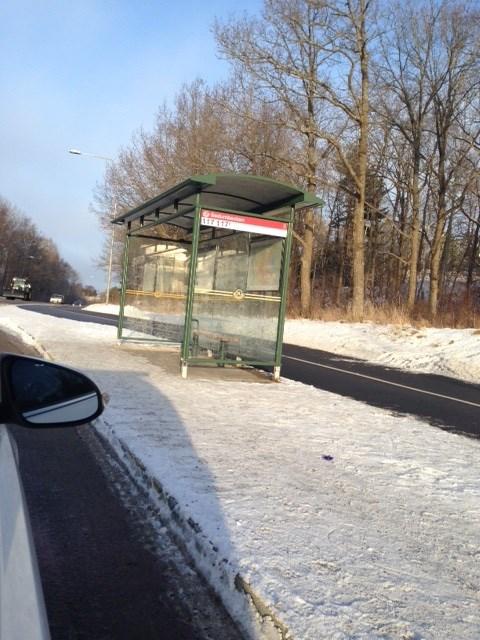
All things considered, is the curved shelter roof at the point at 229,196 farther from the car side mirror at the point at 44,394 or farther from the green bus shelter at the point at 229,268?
the car side mirror at the point at 44,394

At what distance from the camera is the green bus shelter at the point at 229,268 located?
10.1 meters

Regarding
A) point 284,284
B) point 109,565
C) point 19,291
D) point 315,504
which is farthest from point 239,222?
point 19,291

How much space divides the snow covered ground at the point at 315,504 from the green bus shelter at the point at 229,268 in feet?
6.40

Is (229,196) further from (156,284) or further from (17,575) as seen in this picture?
(17,575)

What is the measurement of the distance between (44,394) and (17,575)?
0.90 meters

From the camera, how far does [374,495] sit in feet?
15.3

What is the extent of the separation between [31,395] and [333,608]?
67.6 inches

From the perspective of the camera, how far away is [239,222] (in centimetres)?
1012

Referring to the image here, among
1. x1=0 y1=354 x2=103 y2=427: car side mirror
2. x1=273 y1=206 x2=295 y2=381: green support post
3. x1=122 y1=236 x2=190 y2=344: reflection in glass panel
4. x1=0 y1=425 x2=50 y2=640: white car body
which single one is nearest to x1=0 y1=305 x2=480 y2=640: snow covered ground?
x1=0 y1=354 x2=103 y2=427: car side mirror

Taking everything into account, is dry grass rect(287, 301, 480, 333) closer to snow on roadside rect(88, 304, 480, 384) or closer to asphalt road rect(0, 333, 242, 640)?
snow on roadside rect(88, 304, 480, 384)

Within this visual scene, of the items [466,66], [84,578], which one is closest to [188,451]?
[84,578]

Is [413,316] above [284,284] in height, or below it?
below

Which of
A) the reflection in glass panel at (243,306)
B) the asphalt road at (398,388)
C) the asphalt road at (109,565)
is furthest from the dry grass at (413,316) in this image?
the asphalt road at (109,565)

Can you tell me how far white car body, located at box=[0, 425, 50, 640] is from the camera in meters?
1.42
